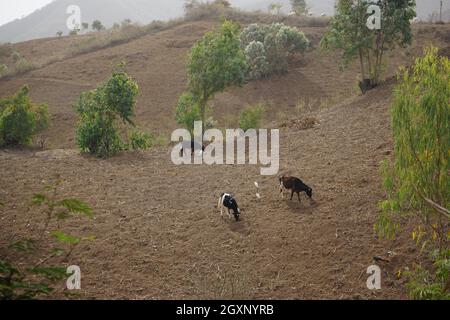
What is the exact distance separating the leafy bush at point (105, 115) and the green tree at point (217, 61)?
9.24 feet

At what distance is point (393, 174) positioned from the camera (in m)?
6.81

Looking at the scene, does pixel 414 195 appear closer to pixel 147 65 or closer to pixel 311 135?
pixel 311 135

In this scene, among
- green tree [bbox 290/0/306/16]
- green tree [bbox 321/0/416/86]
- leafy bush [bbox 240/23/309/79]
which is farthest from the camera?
green tree [bbox 290/0/306/16]

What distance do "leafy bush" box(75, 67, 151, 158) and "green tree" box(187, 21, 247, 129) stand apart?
282 cm

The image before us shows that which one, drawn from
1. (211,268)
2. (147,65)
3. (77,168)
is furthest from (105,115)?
(147,65)

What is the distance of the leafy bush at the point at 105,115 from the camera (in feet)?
57.5

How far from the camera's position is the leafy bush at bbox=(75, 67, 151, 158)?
57.5 feet

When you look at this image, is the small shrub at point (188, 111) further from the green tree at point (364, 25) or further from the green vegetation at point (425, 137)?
the green vegetation at point (425, 137)

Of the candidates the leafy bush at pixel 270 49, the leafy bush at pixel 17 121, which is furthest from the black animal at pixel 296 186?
the leafy bush at pixel 270 49

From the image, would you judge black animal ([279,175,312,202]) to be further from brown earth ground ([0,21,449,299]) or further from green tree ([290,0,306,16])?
green tree ([290,0,306,16])

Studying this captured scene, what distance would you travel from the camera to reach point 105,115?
1809 centimetres

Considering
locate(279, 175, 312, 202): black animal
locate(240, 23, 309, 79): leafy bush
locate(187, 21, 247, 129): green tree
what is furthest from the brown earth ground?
locate(240, 23, 309, 79): leafy bush

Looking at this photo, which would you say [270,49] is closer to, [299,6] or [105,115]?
[105,115]

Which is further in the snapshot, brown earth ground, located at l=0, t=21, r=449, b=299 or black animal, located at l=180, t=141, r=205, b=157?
black animal, located at l=180, t=141, r=205, b=157
